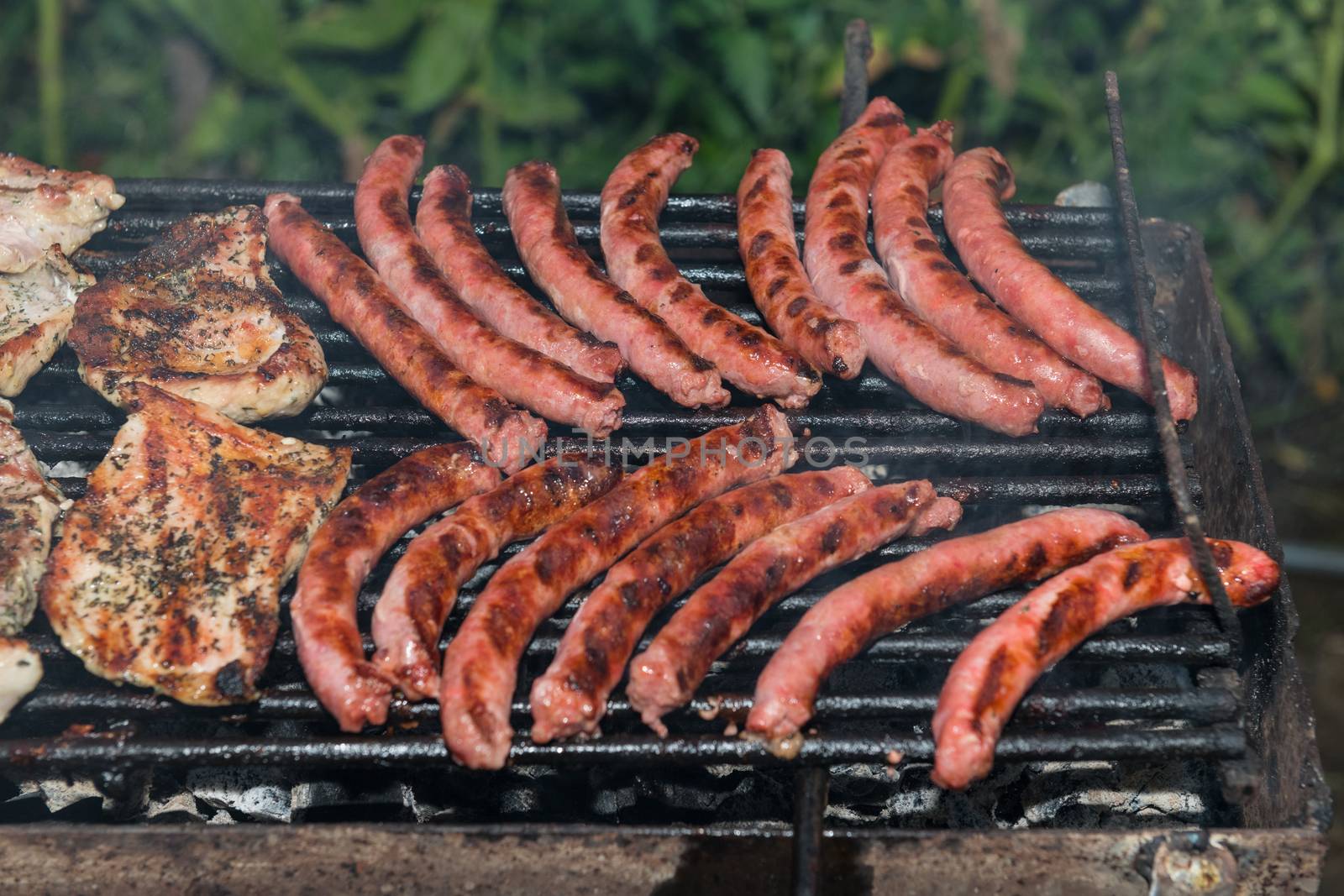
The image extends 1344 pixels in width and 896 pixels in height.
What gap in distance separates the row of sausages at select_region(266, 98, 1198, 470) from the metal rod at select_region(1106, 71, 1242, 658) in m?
0.22

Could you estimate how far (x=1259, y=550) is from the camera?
292 centimetres

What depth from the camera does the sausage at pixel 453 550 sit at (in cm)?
263

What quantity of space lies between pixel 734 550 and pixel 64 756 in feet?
5.46

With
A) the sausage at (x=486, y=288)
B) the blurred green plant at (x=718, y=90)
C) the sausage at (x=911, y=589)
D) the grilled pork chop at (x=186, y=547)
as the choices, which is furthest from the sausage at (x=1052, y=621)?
the blurred green plant at (x=718, y=90)

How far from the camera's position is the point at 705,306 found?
11.3 feet

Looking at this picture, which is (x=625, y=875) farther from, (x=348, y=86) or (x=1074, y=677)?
(x=348, y=86)

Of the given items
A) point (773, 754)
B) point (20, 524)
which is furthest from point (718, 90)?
point (773, 754)

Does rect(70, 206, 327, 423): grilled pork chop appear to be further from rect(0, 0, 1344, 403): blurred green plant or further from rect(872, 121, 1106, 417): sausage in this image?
rect(0, 0, 1344, 403): blurred green plant

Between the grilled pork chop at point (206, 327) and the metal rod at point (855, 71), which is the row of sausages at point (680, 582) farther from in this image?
the metal rod at point (855, 71)

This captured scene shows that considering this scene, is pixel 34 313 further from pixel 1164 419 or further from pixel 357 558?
pixel 1164 419

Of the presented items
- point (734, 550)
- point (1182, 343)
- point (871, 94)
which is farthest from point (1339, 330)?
point (734, 550)

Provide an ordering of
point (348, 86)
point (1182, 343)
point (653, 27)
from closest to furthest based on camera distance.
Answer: point (1182, 343)
point (653, 27)
point (348, 86)

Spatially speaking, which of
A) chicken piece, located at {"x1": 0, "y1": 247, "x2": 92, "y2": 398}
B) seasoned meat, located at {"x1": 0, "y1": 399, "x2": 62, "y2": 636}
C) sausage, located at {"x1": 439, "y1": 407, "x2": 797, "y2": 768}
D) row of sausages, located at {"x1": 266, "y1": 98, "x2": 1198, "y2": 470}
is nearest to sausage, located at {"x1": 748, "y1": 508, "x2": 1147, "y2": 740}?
row of sausages, located at {"x1": 266, "y1": 98, "x2": 1198, "y2": 470}

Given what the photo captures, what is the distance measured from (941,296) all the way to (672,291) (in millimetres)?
826
